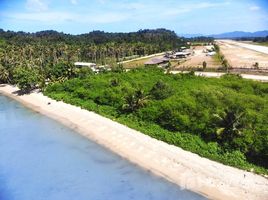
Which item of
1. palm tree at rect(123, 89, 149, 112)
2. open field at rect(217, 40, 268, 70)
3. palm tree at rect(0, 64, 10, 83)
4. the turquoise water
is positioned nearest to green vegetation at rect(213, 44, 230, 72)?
open field at rect(217, 40, 268, 70)

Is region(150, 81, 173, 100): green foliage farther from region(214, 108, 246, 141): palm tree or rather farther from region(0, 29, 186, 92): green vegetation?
region(0, 29, 186, 92): green vegetation

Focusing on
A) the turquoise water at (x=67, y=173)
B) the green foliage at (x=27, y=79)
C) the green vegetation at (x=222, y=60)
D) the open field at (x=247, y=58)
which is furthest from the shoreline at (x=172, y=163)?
the open field at (x=247, y=58)

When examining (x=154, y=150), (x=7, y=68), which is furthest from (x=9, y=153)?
(x=7, y=68)

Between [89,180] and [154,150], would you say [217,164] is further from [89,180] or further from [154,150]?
[89,180]

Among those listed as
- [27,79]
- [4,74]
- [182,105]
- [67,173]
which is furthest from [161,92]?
[4,74]

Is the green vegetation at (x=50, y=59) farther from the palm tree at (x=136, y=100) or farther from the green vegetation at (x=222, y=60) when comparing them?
the palm tree at (x=136, y=100)

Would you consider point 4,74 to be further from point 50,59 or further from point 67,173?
point 67,173
